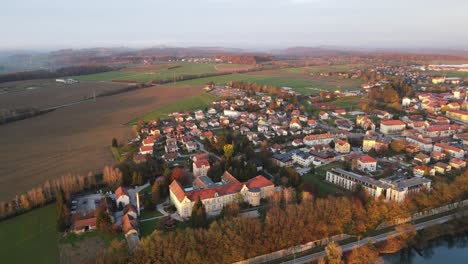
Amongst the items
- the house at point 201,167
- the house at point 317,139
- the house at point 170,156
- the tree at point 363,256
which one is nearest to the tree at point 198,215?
the house at point 201,167

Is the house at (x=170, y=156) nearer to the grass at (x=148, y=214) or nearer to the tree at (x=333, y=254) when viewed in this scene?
the grass at (x=148, y=214)

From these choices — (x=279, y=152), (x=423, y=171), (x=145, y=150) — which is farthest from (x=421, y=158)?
(x=145, y=150)

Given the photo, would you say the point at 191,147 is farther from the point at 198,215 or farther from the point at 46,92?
the point at 46,92

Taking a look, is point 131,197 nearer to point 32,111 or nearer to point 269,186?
point 269,186

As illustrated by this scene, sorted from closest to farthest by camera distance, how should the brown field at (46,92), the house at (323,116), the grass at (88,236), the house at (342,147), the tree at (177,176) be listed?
the grass at (88,236) < the tree at (177,176) < the house at (342,147) < the house at (323,116) < the brown field at (46,92)

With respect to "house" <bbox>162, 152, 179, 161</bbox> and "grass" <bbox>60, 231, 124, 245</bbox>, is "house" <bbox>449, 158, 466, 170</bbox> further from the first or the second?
"grass" <bbox>60, 231, 124, 245</bbox>

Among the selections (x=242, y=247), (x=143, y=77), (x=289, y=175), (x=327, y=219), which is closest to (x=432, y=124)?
(x=289, y=175)
